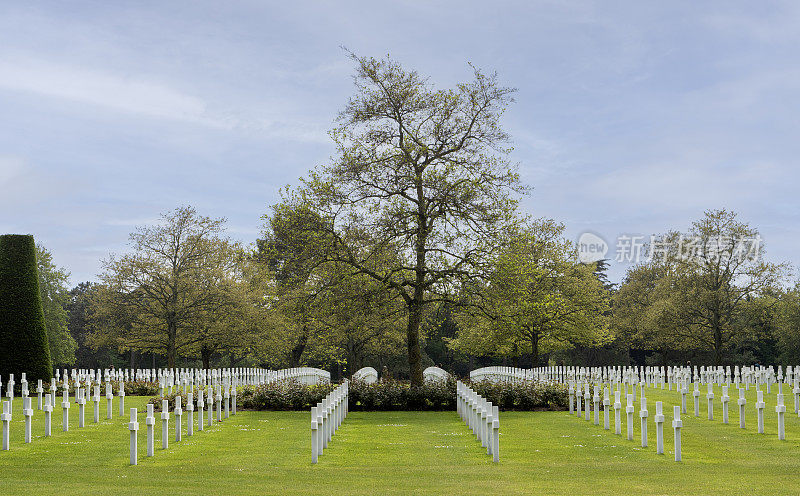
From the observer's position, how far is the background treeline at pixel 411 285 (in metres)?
29.8

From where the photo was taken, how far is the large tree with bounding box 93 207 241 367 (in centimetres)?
4781

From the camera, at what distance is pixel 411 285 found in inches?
1185

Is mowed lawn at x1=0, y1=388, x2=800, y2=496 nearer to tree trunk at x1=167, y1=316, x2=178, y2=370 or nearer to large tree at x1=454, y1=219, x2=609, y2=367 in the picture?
large tree at x1=454, y1=219, x2=609, y2=367

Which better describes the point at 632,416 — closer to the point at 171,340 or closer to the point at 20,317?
the point at 20,317

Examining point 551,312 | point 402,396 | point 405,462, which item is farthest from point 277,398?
point 551,312

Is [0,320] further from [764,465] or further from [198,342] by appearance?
[764,465]

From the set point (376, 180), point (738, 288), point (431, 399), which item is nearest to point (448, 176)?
point (376, 180)

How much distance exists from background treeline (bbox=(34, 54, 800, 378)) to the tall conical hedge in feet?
30.5

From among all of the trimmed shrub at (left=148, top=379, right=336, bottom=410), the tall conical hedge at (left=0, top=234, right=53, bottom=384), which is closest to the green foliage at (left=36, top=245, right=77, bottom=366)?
the tall conical hedge at (left=0, top=234, right=53, bottom=384)

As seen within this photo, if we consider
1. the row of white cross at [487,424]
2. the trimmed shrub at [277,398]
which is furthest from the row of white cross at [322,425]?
the trimmed shrub at [277,398]

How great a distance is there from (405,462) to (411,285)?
1681cm

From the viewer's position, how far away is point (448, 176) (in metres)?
30.5

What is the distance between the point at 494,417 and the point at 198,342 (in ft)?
129

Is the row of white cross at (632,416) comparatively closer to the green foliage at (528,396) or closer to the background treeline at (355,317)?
the green foliage at (528,396)
